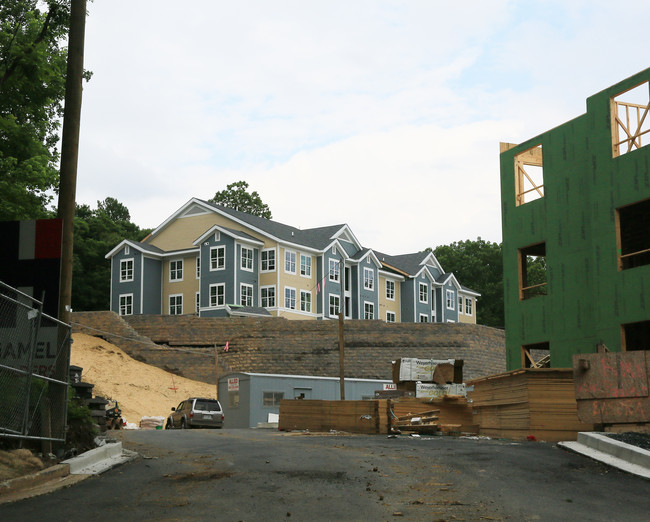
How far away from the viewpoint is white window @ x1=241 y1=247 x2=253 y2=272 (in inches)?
2331

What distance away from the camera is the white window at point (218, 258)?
5897 centimetres

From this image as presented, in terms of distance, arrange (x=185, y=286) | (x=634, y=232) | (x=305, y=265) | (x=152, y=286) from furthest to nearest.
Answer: (x=152, y=286), (x=185, y=286), (x=305, y=265), (x=634, y=232)

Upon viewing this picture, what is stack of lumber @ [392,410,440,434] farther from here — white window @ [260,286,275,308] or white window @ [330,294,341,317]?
white window @ [330,294,341,317]

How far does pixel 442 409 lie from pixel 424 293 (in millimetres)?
48091

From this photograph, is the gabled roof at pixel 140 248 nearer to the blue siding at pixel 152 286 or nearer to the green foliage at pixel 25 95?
the blue siding at pixel 152 286

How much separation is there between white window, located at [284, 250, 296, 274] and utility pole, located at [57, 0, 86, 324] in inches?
1851

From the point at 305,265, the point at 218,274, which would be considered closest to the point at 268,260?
the point at 305,265

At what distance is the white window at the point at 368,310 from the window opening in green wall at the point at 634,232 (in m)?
41.4

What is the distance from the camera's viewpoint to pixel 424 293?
74.0m

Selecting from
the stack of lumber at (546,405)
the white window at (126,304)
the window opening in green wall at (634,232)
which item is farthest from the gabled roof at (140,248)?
the stack of lumber at (546,405)

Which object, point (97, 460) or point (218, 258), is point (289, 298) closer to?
point (218, 258)

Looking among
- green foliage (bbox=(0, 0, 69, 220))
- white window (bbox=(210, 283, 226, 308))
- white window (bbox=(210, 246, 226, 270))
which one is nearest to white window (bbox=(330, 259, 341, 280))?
white window (bbox=(210, 246, 226, 270))

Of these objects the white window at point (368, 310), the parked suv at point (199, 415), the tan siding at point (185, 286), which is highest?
the tan siding at point (185, 286)

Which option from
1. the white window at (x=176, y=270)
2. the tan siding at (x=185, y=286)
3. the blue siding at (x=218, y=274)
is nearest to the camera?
the blue siding at (x=218, y=274)
